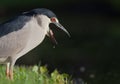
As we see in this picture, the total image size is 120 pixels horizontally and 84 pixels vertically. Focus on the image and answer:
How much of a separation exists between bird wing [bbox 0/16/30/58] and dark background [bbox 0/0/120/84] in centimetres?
398

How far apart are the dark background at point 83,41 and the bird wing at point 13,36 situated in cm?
398

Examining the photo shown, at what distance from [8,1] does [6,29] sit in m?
21.7

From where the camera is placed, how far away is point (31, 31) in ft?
32.9

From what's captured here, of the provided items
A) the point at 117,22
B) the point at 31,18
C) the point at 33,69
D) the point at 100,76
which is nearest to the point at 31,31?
the point at 31,18

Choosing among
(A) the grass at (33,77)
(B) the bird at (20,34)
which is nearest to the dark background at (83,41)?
(A) the grass at (33,77)

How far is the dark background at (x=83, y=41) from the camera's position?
17.0 meters

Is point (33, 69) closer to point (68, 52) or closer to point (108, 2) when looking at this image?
point (68, 52)

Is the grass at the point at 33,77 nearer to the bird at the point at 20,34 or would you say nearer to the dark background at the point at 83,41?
the bird at the point at 20,34

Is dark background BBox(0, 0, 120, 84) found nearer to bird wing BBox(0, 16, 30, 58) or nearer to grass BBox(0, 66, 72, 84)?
grass BBox(0, 66, 72, 84)

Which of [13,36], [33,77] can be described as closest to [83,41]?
[33,77]

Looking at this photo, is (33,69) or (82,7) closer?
(33,69)

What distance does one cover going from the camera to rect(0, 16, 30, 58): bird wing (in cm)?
989

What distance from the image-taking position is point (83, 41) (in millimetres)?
22625

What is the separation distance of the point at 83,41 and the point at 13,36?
1274 cm
